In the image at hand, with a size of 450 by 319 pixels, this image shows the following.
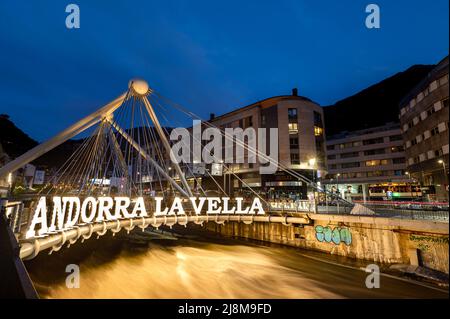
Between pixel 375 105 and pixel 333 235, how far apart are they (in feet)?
526

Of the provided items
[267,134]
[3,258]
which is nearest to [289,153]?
[267,134]

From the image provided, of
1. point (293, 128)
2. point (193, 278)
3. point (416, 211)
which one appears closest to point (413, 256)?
point (416, 211)

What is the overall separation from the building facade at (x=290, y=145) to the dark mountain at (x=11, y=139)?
2541 inches

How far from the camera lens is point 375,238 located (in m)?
18.9

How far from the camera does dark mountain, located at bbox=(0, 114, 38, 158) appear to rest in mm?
65812

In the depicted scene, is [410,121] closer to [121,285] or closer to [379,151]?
[379,151]

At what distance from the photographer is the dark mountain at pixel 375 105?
142m

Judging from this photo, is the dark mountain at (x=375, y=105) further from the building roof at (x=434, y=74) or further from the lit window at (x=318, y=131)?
the lit window at (x=318, y=131)

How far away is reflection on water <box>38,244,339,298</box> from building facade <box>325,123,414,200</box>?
48606 mm

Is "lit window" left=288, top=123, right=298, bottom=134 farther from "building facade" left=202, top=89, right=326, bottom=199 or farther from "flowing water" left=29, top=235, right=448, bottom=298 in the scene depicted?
"flowing water" left=29, top=235, right=448, bottom=298

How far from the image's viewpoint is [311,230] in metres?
23.6

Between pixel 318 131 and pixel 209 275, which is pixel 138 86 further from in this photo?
pixel 318 131

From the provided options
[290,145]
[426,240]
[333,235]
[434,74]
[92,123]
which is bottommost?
[333,235]

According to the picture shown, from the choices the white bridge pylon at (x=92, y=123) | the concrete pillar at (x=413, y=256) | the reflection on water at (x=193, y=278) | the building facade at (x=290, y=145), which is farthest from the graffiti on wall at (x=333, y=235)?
the building facade at (x=290, y=145)
